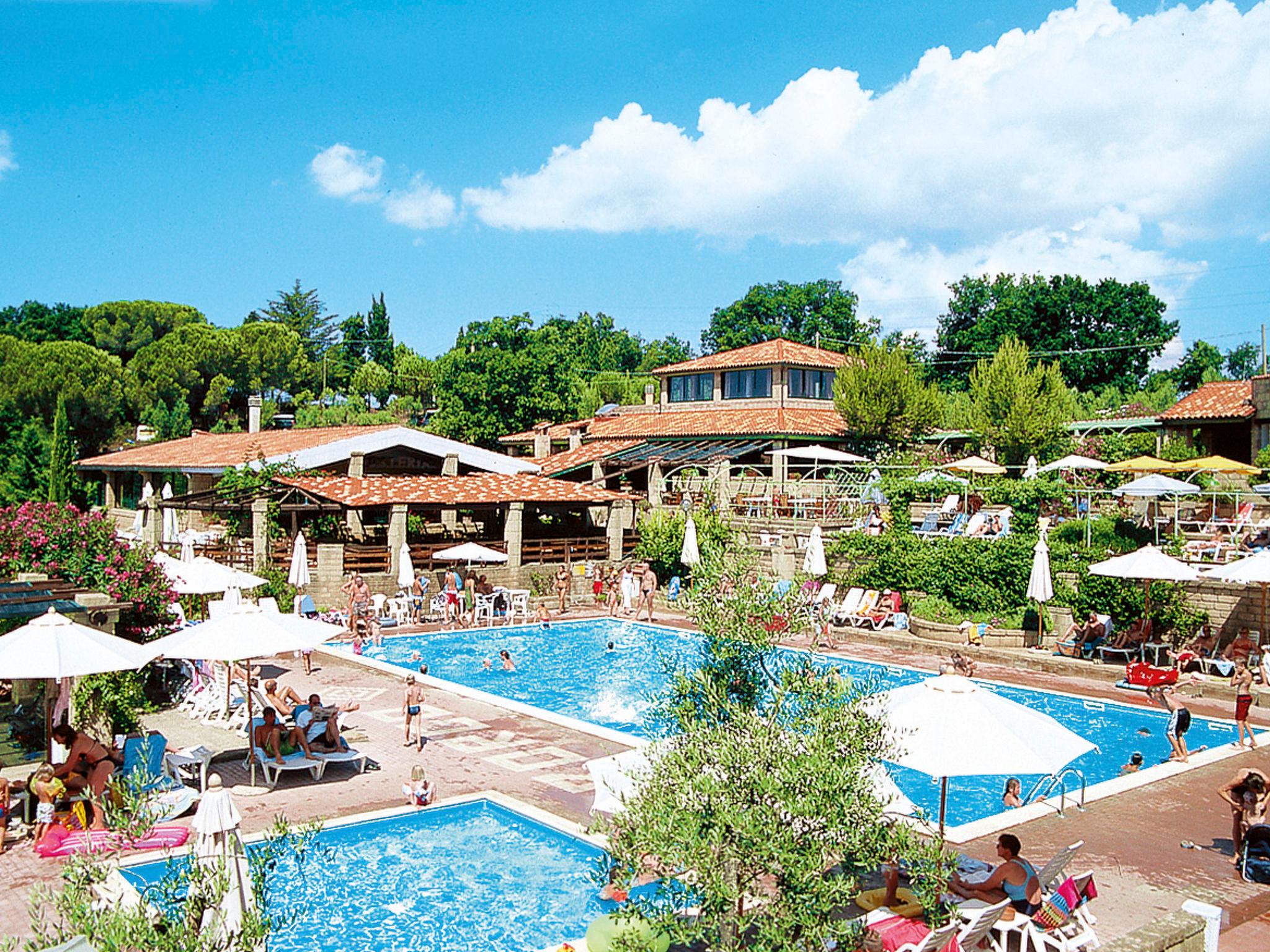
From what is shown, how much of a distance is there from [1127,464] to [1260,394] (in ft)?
25.4

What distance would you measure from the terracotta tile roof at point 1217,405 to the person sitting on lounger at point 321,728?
103 feet

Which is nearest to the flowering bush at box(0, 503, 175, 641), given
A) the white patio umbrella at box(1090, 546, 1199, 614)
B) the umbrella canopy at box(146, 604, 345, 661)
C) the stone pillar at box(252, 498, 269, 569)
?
the umbrella canopy at box(146, 604, 345, 661)

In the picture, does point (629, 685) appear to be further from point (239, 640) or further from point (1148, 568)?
point (239, 640)

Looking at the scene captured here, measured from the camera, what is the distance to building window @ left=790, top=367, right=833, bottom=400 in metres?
44.6

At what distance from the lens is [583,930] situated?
A: 9.02 meters

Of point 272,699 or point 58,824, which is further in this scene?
point 272,699

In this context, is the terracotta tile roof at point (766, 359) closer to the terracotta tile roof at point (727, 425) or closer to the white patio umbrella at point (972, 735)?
the terracotta tile roof at point (727, 425)

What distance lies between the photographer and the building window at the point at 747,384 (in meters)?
44.7

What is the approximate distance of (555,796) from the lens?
12.0 m

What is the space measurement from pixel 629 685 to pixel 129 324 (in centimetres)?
5822

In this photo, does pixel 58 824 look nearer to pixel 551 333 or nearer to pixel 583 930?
pixel 583 930

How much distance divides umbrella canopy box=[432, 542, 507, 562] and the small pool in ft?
51.1

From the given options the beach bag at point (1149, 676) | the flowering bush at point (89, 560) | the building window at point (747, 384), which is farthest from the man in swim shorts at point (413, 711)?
the building window at point (747, 384)

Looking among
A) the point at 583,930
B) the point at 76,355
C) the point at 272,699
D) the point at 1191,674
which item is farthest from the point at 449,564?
the point at 76,355
